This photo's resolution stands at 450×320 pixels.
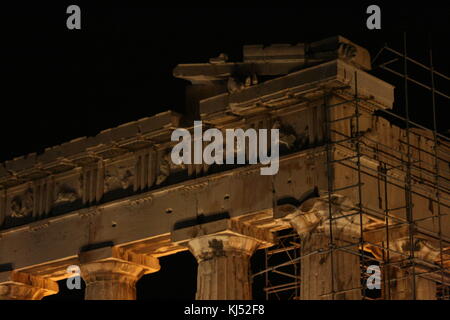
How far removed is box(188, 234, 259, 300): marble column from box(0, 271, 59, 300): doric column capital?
7980 mm

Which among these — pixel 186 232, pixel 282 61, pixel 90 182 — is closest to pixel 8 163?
pixel 90 182

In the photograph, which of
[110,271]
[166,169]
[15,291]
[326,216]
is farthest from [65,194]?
[326,216]

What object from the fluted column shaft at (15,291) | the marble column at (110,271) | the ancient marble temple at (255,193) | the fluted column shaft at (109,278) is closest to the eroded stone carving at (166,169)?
the ancient marble temple at (255,193)

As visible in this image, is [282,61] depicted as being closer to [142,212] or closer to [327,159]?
[327,159]

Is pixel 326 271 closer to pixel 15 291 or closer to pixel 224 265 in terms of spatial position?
pixel 224 265

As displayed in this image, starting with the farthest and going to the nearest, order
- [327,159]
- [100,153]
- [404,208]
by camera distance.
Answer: [100,153]
[404,208]
[327,159]

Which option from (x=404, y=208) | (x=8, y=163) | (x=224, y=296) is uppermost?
(x=8, y=163)

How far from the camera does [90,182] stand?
4797cm

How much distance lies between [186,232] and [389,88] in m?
7.45

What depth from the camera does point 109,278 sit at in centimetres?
4691

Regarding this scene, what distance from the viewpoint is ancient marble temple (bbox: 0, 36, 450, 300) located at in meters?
41.3

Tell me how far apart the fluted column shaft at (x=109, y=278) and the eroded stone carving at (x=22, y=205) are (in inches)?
150

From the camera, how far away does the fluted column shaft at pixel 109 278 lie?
46688mm

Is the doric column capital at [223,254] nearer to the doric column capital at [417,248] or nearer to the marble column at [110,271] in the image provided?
the marble column at [110,271]
